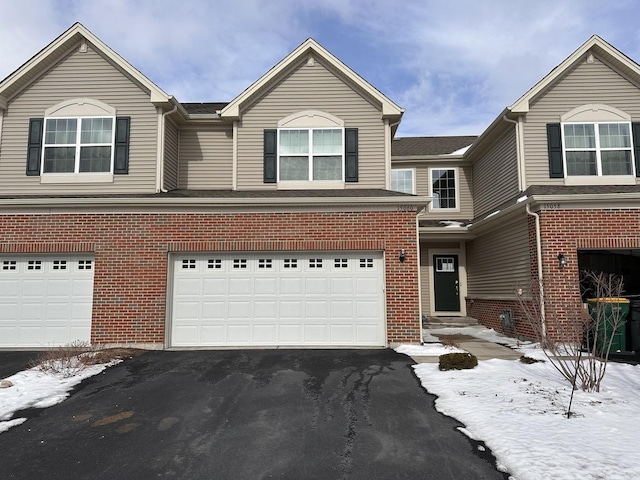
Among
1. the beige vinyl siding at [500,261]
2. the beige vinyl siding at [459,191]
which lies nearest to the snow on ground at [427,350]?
the beige vinyl siding at [500,261]

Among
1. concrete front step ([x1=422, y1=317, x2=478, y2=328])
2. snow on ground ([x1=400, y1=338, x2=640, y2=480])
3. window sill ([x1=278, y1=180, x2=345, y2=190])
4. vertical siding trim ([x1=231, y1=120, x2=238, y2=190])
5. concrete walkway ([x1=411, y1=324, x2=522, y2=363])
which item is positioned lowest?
snow on ground ([x1=400, y1=338, x2=640, y2=480])

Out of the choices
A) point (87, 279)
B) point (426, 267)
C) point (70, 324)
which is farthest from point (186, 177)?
point (426, 267)

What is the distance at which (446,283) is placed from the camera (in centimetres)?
1486

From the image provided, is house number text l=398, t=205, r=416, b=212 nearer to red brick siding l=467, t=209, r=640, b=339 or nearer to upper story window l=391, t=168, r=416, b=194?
red brick siding l=467, t=209, r=640, b=339

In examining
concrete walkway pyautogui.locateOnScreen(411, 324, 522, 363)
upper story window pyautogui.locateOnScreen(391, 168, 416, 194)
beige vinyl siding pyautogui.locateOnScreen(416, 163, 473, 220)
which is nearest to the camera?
concrete walkway pyautogui.locateOnScreen(411, 324, 522, 363)

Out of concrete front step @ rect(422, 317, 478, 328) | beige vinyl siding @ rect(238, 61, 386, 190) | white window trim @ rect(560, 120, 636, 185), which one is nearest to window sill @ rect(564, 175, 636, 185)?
white window trim @ rect(560, 120, 636, 185)

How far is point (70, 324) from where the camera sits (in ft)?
31.8

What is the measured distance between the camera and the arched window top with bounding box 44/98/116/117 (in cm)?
1131

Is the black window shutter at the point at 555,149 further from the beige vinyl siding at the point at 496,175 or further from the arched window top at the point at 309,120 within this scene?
the arched window top at the point at 309,120

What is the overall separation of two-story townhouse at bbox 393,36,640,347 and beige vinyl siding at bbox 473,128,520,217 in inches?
1.4

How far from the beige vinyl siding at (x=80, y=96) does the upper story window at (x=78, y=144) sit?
18 cm

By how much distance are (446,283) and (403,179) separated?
4261mm

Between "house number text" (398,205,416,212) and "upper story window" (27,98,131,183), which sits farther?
"upper story window" (27,98,131,183)

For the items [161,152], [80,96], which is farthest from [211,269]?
[80,96]
